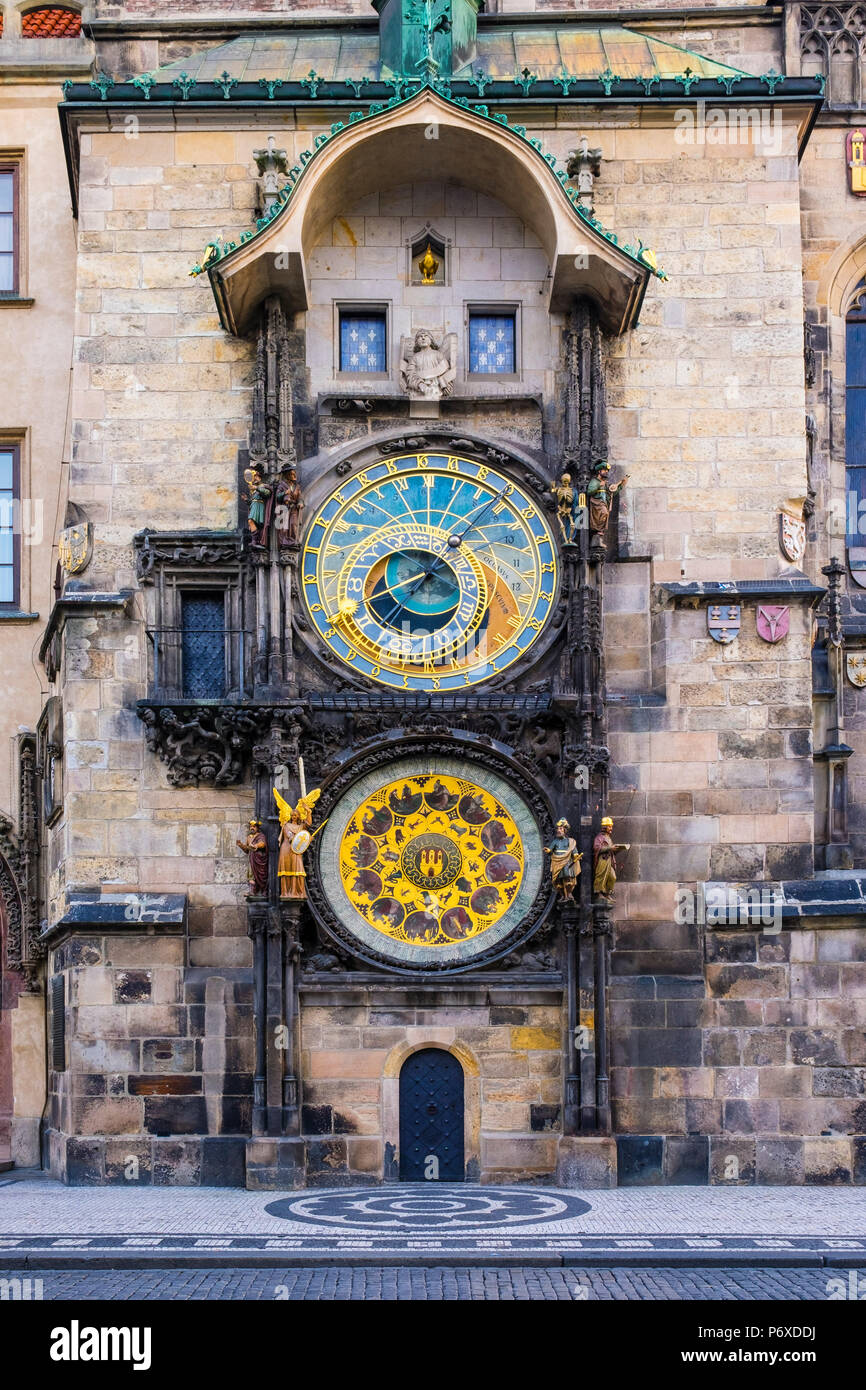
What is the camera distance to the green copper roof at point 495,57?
1962cm

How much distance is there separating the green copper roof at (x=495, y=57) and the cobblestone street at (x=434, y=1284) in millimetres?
11661

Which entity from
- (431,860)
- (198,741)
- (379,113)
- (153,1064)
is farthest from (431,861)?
(379,113)

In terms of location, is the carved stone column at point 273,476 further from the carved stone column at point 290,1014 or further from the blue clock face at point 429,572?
the carved stone column at point 290,1014

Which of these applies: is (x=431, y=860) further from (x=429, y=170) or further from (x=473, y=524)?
(x=429, y=170)

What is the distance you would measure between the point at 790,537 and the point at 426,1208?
704 cm

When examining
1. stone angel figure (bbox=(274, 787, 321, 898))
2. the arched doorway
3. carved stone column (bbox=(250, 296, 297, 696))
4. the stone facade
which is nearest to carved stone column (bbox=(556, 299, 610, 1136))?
the stone facade

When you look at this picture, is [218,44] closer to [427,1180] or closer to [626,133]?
[626,133]

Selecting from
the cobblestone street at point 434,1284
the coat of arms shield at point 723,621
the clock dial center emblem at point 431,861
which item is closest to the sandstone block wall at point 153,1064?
the clock dial center emblem at point 431,861

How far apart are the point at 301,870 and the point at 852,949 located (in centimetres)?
491

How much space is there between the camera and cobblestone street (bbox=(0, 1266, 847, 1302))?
38.2 feet

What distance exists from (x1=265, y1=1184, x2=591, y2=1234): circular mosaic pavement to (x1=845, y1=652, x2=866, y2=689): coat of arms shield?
624cm

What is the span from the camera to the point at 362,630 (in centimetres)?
1827

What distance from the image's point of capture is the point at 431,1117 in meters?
17.5

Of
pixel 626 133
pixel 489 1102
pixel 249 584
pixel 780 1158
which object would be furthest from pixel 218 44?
pixel 780 1158
